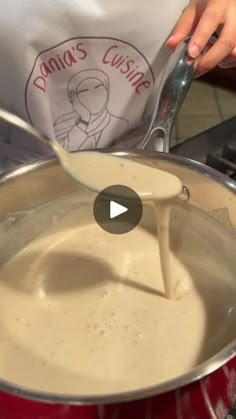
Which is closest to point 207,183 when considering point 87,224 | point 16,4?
point 87,224

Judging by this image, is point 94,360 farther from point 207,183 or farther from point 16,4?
point 16,4

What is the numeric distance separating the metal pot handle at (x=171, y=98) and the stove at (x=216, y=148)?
159mm

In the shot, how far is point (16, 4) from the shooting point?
0.73 m

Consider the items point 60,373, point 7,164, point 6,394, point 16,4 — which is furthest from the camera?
point 7,164

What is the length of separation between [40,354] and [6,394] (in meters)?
0.20

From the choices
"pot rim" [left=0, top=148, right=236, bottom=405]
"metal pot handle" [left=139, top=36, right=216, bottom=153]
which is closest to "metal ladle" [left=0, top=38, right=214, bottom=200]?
"metal pot handle" [left=139, top=36, right=216, bottom=153]

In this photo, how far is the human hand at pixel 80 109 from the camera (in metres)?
0.82

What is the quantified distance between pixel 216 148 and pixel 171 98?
217mm

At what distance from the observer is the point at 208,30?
0.72 m

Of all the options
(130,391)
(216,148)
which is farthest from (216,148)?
(130,391)

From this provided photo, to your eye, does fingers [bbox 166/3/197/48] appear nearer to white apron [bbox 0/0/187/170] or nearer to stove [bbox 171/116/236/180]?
white apron [bbox 0/0/187/170]
